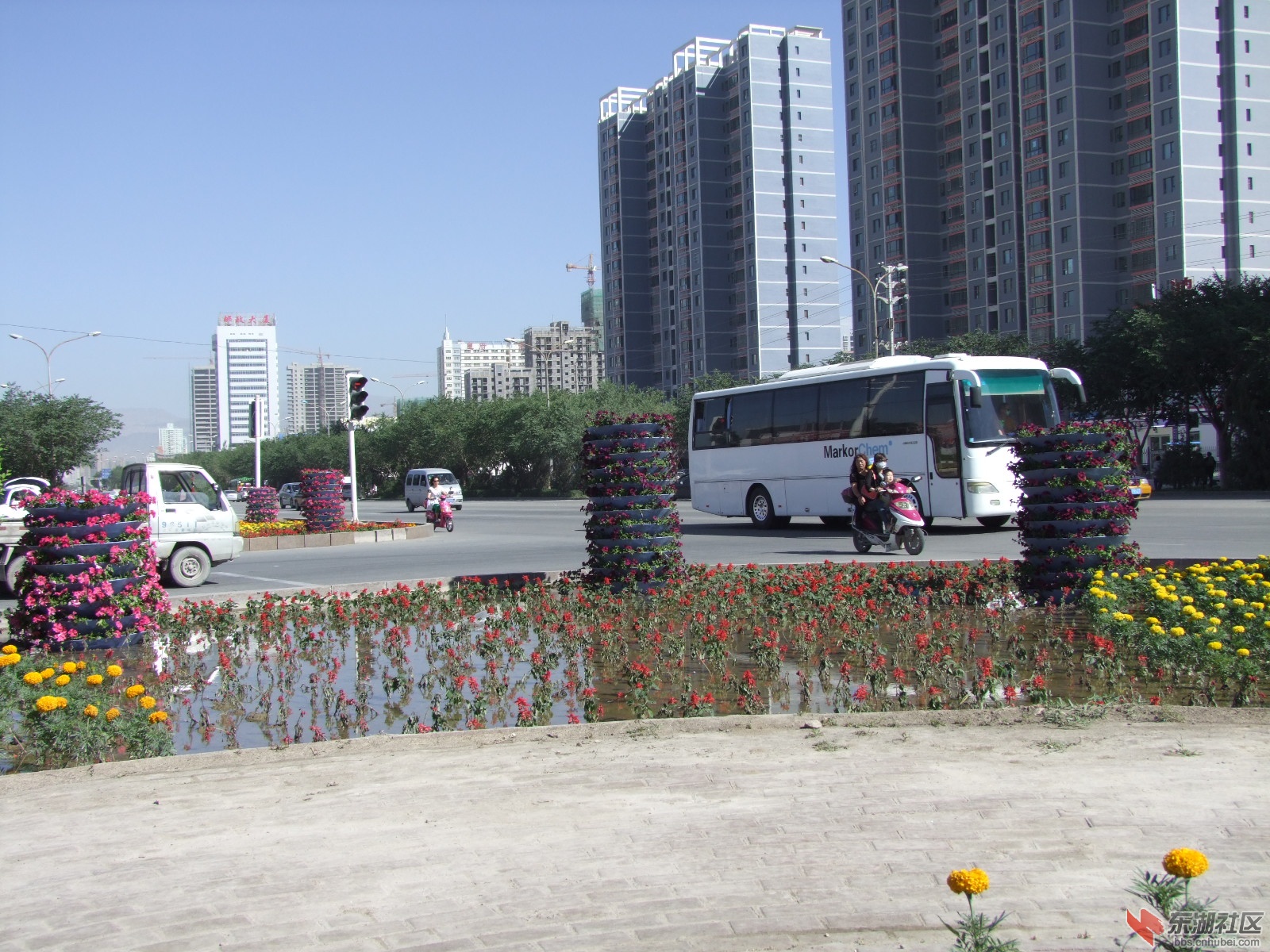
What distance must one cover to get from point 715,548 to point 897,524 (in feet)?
12.4

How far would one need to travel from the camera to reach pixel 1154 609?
764 centimetres

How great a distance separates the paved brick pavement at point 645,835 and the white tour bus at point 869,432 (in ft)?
53.0

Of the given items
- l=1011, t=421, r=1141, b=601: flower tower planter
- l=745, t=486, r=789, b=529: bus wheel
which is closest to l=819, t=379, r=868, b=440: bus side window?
l=745, t=486, r=789, b=529: bus wheel

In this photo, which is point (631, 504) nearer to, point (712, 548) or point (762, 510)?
point (712, 548)

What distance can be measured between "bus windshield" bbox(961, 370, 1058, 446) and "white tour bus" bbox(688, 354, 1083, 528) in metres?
0.02

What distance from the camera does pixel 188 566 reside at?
59.3 feet

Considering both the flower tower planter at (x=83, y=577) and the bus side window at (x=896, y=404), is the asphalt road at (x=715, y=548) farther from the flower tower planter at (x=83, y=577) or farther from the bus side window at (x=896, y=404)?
the flower tower planter at (x=83, y=577)

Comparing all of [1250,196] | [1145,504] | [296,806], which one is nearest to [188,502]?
[296,806]

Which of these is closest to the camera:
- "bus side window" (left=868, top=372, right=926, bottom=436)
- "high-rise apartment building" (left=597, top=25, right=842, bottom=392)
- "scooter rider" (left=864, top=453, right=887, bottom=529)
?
"scooter rider" (left=864, top=453, right=887, bottom=529)

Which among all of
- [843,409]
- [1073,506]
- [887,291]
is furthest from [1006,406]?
[887,291]

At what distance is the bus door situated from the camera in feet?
71.2

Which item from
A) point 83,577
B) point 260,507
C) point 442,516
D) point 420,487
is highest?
point 420,487

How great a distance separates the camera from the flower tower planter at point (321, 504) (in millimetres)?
29172

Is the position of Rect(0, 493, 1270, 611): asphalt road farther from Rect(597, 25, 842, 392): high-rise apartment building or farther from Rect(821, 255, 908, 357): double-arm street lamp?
Rect(597, 25, 842, 392): high-rise apartment building
